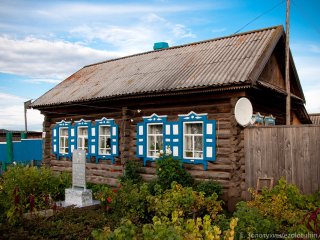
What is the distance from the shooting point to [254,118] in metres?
11.0

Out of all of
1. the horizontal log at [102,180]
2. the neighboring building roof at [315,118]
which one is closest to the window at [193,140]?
the horizontal log at [102,180]

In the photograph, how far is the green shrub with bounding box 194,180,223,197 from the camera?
974 centimetres

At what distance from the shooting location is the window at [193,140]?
10820mm

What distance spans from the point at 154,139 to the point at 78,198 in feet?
10.9

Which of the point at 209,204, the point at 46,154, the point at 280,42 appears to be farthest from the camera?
the point at 46,154

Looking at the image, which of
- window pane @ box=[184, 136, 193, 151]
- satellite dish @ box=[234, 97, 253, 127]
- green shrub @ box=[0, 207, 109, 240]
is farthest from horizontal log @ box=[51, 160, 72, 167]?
satellite dish @ box=[234, 97, 253, 127]

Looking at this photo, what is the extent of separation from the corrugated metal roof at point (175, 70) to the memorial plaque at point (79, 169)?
2.71 meters

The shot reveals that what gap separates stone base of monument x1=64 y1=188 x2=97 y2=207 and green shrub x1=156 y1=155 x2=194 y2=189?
216 cm

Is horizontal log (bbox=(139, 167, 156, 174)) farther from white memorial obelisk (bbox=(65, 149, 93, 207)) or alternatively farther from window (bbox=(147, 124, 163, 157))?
white memorial obelisk (bbox=(65, 149, 93, 207))

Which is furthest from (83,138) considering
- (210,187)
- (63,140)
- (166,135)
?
(210,187)

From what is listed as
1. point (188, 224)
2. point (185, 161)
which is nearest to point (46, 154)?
point (185, 161)

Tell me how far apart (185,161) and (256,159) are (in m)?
2.32

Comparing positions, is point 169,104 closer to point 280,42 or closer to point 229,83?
point 229,83

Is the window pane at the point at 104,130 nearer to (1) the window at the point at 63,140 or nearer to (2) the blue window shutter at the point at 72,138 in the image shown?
(2) the blue window shutter at the point at 72,138
